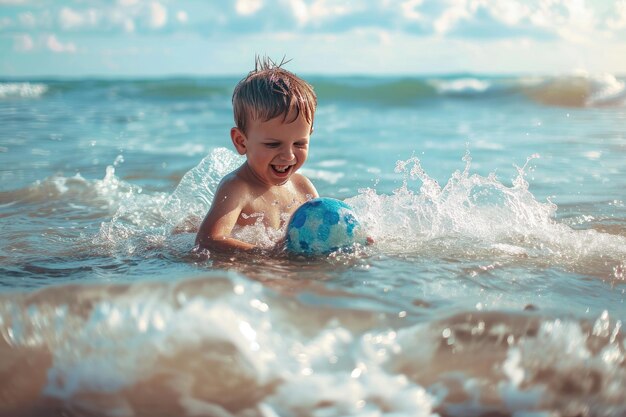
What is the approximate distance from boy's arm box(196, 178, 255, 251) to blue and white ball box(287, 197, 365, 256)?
0.30 m

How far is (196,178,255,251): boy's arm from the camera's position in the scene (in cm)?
404

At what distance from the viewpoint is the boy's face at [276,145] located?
420 centimetres

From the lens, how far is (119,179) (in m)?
7.38

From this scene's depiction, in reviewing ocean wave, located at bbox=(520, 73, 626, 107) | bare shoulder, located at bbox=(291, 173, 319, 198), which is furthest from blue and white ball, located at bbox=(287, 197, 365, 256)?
ocean wave, located at bbox=(520, 73, 626, 107)

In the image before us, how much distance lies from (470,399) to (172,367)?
42.7 inches

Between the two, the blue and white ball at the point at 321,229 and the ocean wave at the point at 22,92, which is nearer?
the blue and white ball at the point at 321,229

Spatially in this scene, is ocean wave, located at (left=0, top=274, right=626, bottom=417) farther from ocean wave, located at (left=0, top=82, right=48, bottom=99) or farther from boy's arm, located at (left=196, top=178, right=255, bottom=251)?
ocean wave, located at (left=0, top=82, right=48, bottom=99)

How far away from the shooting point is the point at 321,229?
3.85 metres

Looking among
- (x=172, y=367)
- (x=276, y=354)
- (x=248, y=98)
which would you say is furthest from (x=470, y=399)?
(x=248, y=98)

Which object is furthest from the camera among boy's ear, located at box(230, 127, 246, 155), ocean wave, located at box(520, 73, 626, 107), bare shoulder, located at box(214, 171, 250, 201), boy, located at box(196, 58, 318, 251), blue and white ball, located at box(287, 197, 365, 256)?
ocean wave, located at box(520, 73, 626, 107)

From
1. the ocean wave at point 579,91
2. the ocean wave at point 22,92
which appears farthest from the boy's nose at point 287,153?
the ocean wave at point 22,92

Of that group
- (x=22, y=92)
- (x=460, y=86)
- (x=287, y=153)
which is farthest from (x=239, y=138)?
(x=460, y=86)

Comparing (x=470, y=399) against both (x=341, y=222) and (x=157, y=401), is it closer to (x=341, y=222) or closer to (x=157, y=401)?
(x=157, y=401)

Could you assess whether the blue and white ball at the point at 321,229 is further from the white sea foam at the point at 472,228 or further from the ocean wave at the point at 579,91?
the ocean wave at the point at 579,91
